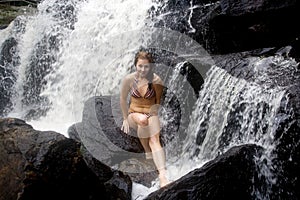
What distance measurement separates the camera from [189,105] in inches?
235

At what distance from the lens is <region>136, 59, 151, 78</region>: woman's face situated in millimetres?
4719

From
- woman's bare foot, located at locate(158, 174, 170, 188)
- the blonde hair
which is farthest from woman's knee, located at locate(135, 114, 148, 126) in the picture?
woman's bare foot, located at locate(158, 174, 170, 188)

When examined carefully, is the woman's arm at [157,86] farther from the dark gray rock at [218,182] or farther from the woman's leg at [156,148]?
the dark gray rock at [218,182]

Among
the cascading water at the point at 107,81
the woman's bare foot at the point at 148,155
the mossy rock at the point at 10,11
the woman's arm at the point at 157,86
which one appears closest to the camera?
the woman's arm at the point at 157,86

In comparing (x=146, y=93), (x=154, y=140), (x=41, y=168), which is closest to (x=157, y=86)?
(x=146, y=93)

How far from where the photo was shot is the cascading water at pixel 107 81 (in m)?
5.01

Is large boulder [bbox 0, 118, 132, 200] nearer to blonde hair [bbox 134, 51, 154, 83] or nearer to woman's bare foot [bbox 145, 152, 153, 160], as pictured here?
woman's bare foot [bbox 145, 152, 153, 160]

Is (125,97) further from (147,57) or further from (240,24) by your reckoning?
(240,24)

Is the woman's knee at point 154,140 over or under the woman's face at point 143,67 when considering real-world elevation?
under

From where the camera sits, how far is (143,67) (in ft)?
15.5

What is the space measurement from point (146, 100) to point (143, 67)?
0.44 meters

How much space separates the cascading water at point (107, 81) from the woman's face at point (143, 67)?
123cm

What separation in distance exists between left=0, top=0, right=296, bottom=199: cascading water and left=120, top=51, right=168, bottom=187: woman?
1.78 feet

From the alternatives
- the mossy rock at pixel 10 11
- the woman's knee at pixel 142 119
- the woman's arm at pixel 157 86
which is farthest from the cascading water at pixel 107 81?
the mossy rock at pixel 10 11
